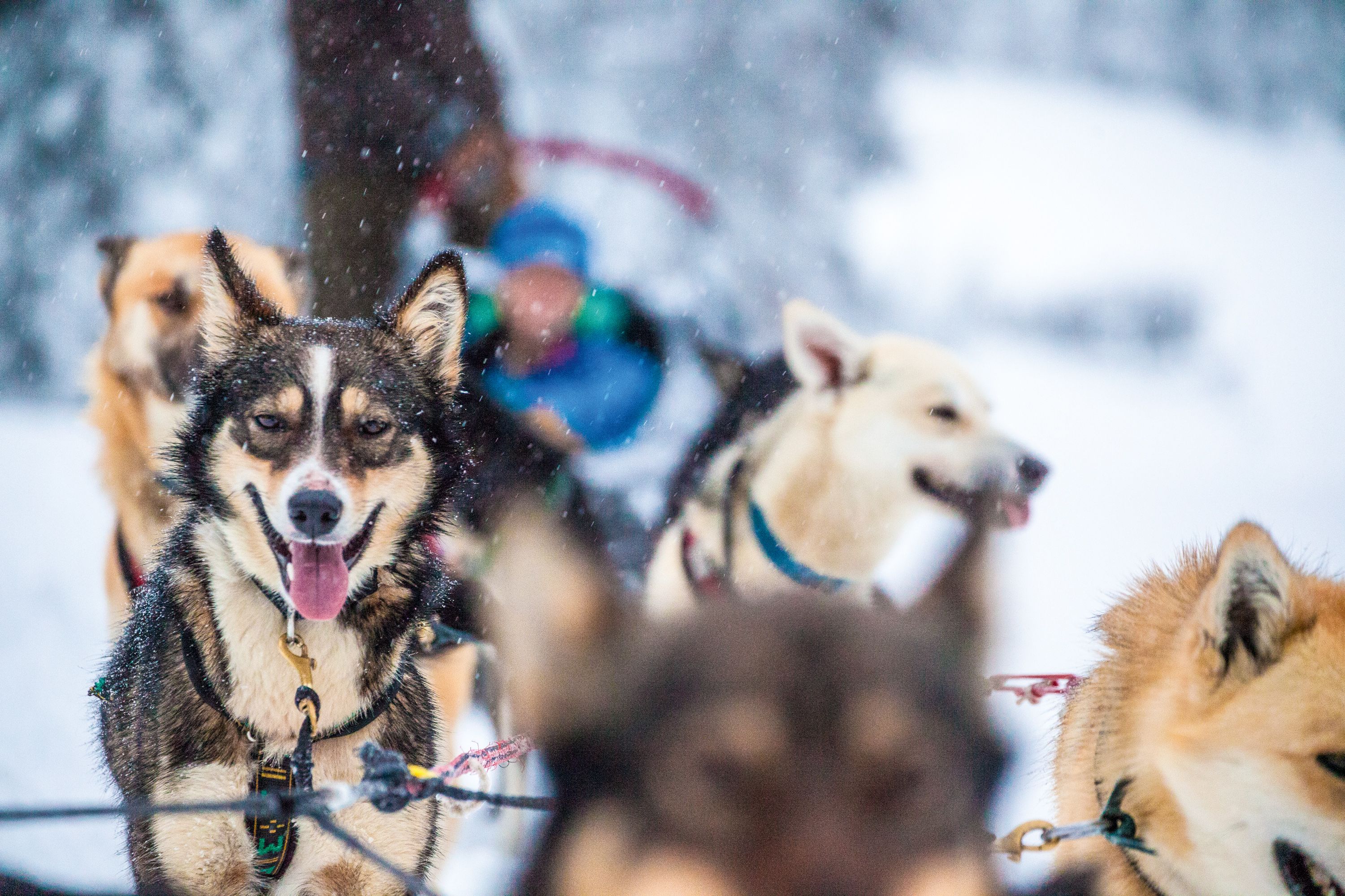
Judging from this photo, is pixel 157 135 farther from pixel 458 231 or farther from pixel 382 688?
pixel 382 688

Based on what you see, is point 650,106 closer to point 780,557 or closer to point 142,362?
point 780,557

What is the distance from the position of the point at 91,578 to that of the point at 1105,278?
8701mm

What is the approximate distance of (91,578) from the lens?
438cm

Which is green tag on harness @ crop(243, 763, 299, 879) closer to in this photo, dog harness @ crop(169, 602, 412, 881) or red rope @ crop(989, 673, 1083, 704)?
dog harness @ crop(169, 602, 412, 881)

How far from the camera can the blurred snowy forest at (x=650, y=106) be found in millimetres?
6422

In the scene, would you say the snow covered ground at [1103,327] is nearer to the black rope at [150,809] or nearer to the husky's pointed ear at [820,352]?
the husky's pointed ear at [820,352]

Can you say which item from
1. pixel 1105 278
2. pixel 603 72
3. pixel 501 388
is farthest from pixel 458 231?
pixel 1105 278

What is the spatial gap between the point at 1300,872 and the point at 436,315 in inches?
64.7

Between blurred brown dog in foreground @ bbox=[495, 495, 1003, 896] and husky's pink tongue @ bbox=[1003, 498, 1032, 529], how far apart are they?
2386mm

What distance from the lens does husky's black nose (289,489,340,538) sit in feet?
4.80

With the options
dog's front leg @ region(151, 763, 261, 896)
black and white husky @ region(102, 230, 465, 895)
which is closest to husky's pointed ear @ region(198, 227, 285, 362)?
black and white husky @ region(102, 230, 465, 895)

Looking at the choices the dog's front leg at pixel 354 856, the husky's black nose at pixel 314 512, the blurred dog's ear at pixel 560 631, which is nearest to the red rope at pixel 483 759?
the dog's front leg at pixel 354 856

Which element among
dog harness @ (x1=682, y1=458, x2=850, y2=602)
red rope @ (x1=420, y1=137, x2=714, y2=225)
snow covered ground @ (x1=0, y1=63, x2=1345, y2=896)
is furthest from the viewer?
red rope @ (x1=420, y1=137, x2=714, y2=225)

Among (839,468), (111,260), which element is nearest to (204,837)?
(111,260)
